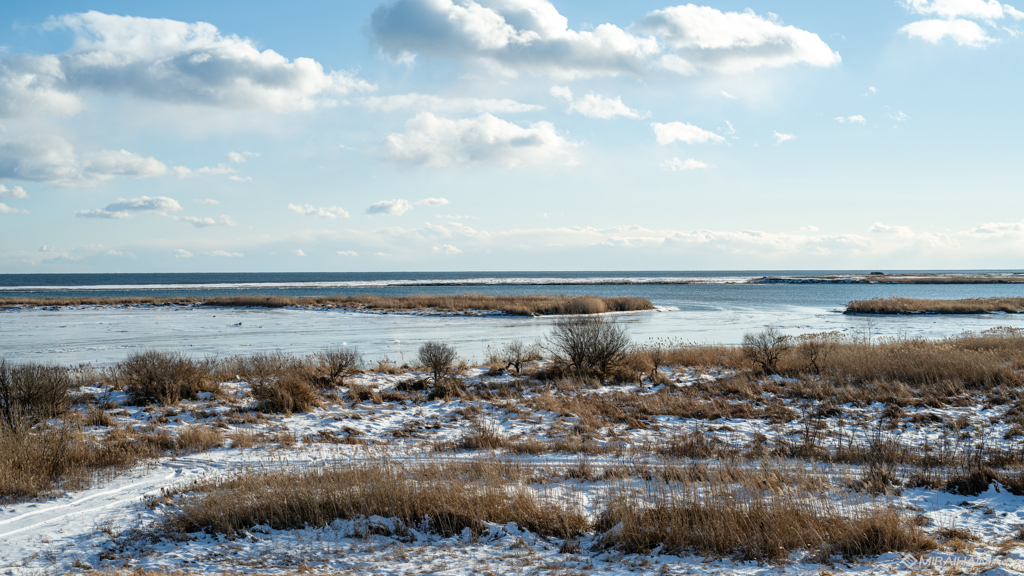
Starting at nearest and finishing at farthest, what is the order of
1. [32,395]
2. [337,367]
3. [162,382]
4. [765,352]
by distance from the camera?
1. [32,395]
2. [162,382]
3. [337,367]
4. [765,352]

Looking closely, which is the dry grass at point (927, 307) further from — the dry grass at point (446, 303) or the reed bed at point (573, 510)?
the reed bed at point (573, 510)

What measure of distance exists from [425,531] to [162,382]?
10.8 metres

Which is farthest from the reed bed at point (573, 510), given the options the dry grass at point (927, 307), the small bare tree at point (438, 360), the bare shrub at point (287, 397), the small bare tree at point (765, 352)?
the dry grass at point (927, 307)

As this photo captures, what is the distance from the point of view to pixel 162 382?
14367 millimetres

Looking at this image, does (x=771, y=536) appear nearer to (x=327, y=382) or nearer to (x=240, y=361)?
(x=327, y=382)

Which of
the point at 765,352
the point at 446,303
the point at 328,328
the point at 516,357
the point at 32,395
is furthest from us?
the point at 446,303

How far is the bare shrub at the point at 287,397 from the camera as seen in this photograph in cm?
1387

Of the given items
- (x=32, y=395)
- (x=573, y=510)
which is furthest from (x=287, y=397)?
(x=573, y=510)

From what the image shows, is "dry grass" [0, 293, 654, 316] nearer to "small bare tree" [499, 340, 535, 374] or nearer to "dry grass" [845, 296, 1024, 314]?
"dry grass" [845, 296, 1024, 314]

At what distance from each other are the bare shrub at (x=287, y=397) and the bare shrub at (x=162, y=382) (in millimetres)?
1500

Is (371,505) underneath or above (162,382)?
underneath

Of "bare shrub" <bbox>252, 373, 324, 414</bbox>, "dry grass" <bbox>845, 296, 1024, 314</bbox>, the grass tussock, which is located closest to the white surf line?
the grass tussock

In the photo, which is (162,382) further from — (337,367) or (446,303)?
(446,303)

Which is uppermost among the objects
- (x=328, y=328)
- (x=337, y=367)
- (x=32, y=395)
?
Answer: (x=32, y=395)
